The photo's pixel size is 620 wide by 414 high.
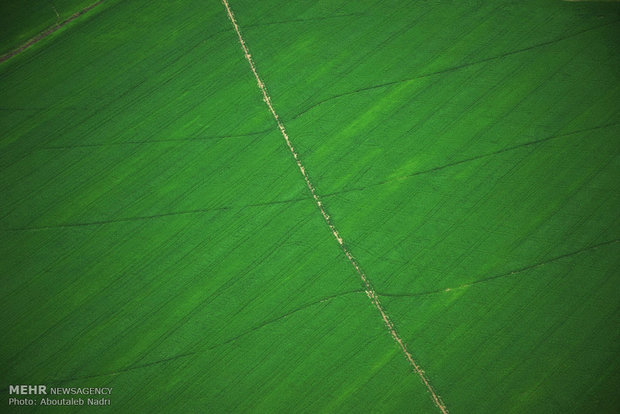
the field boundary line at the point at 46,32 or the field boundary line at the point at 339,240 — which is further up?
the field boundary line at the point at 46,32

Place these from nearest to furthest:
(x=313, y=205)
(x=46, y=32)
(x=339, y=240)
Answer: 1. (x=339, y=240)
2. (x=313, y=205)
3. (x=46, y=32)

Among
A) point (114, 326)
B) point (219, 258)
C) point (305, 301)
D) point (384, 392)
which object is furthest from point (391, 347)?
point (114, 326)

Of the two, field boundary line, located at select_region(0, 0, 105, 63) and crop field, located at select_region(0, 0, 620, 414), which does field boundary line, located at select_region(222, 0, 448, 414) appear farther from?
field boundary line, located at select_region(0, 0, 105, 63)

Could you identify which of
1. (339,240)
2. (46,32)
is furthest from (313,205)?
(46,32)

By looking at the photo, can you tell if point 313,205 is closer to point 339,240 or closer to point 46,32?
point 339,240

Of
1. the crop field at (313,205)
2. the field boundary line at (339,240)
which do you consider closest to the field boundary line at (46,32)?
the crop field at (313,205)

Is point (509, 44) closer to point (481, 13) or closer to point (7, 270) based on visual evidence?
point (481, 13)

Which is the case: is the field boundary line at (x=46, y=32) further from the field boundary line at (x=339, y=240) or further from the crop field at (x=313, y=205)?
the field boundary line at (x=339, y=240)

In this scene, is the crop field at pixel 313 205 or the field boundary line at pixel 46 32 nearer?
the crop field at pixel 313 205
